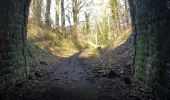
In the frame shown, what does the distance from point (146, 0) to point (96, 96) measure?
125 inches

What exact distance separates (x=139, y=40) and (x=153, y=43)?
2287 millimetres

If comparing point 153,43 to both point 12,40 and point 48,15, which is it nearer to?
point 12,40

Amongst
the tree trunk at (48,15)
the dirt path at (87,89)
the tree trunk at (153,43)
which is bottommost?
the dirt path at (87,89)

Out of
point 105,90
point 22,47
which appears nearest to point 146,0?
point 105,90

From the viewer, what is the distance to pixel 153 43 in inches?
349

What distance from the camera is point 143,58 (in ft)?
34.6

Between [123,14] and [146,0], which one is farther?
[123,14]

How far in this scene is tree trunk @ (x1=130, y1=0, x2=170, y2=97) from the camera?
7.32 meters

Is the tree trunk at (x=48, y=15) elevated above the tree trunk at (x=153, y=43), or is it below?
above

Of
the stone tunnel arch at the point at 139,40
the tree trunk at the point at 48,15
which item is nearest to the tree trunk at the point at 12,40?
the stone tunnel arch at the point at 139,40

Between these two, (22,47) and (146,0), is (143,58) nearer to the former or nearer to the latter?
(146,0)

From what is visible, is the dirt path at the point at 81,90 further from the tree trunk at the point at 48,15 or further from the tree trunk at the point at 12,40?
the tree trunk at the point at 48,15

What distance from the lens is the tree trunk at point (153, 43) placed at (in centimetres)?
732

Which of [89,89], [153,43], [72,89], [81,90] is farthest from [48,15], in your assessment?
[153,43]
